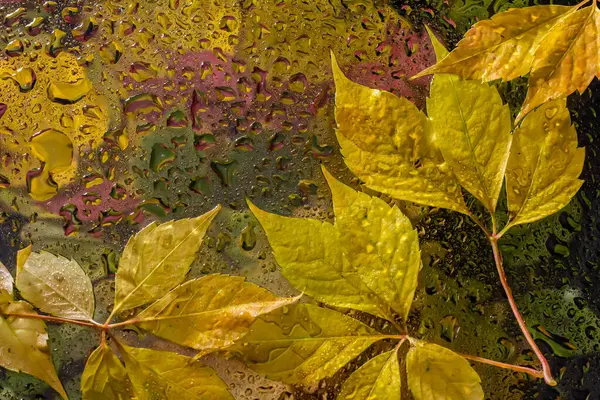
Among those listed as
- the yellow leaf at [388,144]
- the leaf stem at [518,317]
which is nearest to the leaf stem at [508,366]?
the leaf stem at [518,317]

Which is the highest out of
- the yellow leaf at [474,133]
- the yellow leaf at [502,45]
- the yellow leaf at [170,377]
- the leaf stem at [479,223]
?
the yellow leaf at [502,45]

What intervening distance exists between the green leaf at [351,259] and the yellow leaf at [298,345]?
1 centimetres

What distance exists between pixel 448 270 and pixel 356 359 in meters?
0.09

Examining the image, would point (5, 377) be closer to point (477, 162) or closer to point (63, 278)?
point (63, 278)

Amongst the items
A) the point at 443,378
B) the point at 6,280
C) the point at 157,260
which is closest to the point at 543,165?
the point at 443,378

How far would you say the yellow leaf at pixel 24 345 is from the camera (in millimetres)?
418

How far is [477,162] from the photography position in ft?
1.42

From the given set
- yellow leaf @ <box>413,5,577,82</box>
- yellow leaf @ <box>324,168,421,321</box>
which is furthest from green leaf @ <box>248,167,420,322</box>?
yellow leaf @ <box>413,5,577,82</box>

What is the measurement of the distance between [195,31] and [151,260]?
172mm

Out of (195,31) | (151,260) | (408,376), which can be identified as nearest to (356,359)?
(408,376)

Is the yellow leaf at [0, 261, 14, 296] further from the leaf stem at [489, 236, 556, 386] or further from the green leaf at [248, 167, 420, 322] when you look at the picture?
the leaf stem at [489, 236, 556, 386]

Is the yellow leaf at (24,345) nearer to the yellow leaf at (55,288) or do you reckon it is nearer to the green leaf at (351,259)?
the yellow leaf at (55,288)

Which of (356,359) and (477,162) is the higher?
(477,162)

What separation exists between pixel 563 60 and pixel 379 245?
0.60 feet
